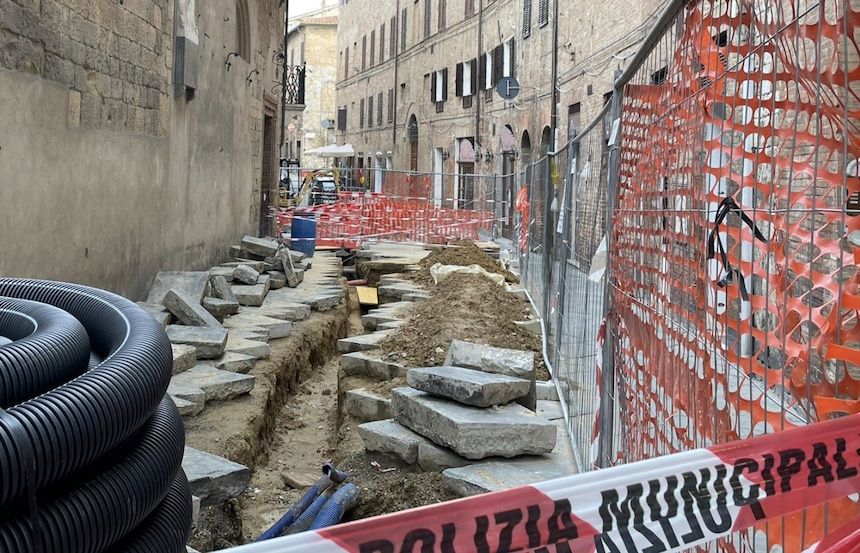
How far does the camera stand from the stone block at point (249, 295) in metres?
9.92

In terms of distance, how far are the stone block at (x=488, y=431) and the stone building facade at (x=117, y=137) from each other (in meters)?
3.09

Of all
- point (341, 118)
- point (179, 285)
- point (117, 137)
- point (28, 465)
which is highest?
point (341, 118)

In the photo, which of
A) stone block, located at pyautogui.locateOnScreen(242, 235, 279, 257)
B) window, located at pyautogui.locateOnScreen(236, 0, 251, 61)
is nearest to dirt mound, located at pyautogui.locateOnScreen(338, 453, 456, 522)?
stone block, located at pyautogui.locateOnScreen(242, 235, 279, 257)

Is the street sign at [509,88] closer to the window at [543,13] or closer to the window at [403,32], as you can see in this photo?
the window at [543,13]

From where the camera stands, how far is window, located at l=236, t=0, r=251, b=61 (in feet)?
44.5

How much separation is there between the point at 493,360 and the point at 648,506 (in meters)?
4.04

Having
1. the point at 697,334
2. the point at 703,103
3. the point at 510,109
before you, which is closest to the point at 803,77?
the point at 703,103

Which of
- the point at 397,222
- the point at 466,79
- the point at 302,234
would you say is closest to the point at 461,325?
the point at 302,234

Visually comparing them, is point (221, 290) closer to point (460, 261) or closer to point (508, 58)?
point (460, 261)

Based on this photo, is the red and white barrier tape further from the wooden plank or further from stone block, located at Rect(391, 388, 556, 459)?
the wooden plank

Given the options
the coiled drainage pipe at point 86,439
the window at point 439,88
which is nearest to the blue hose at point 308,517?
the coiled drainage pipe at point 86,439

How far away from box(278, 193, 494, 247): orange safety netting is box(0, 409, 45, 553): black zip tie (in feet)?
57.4

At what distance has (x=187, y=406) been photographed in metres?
5.77

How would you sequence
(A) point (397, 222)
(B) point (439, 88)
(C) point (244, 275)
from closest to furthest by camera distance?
(C) point (244, 275), (A) point (397, 222), (B) point (439, 88)
